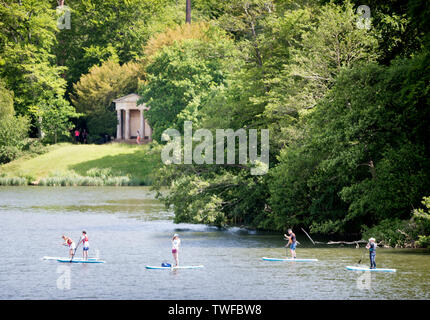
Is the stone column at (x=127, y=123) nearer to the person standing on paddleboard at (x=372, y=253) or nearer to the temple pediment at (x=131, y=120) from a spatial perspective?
the temple pediment at (x=131, y=120)

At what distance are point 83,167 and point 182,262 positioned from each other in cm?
5999

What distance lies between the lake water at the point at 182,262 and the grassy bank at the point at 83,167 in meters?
33.5

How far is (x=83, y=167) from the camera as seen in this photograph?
9525cm

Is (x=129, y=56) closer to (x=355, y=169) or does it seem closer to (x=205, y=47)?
(x=205, y=47)

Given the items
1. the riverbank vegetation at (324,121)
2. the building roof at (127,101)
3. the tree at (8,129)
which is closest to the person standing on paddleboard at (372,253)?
the riverbank vegetation at (324,121)

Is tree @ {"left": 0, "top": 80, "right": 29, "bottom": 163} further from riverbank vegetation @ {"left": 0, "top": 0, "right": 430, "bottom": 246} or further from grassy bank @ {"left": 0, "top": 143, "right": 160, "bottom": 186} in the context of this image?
riverbank vegetation @ {"left": 0, "top": 0, "right": 430, "bottom": 246}

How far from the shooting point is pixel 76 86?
11206 centimetres

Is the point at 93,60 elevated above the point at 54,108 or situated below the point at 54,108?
above

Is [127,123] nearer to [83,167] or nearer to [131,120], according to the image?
[131,120]

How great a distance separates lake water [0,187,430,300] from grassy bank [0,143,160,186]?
110 feet

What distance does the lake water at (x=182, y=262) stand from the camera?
97.4 ft
